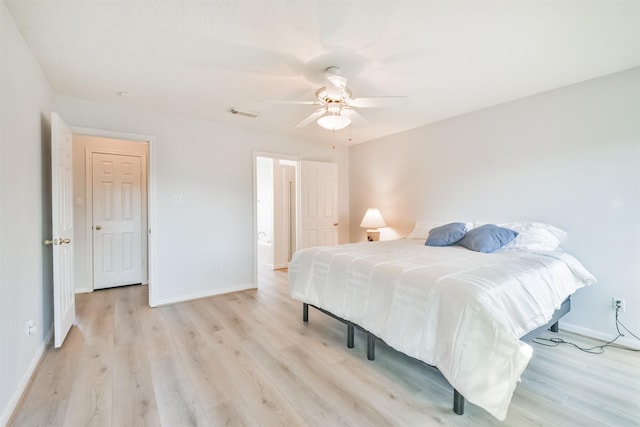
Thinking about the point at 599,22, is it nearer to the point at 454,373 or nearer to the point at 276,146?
the point at 454,373

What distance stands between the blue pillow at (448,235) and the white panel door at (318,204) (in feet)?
7.30

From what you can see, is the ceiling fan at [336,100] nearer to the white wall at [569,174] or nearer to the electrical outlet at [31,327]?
the white wall at [569,174]

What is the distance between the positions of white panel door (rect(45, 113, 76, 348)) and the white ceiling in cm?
61

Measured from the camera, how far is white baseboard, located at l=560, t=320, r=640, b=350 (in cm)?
242

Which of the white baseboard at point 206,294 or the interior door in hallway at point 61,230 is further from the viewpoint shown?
the white baseboard at point 206,294

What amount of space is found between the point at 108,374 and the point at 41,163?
1.89 m

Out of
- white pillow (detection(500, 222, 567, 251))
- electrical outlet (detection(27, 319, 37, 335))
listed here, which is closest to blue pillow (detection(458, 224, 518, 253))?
white pillow (detection(500, 222, 567, 251))

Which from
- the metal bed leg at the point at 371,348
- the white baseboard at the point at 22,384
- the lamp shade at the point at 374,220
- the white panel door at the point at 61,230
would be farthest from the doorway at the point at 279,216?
the white baseboard at the point at 22,384

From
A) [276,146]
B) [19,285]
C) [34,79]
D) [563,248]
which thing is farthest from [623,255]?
[34,79]

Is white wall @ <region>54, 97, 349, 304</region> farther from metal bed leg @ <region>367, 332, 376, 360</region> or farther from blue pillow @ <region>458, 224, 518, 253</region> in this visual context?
blue pillow @ <region>458, 224, 518, 253</region>

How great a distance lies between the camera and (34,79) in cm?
223

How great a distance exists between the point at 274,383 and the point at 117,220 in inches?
149

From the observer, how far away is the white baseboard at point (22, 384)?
1571 millimetres

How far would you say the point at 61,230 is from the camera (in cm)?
249
